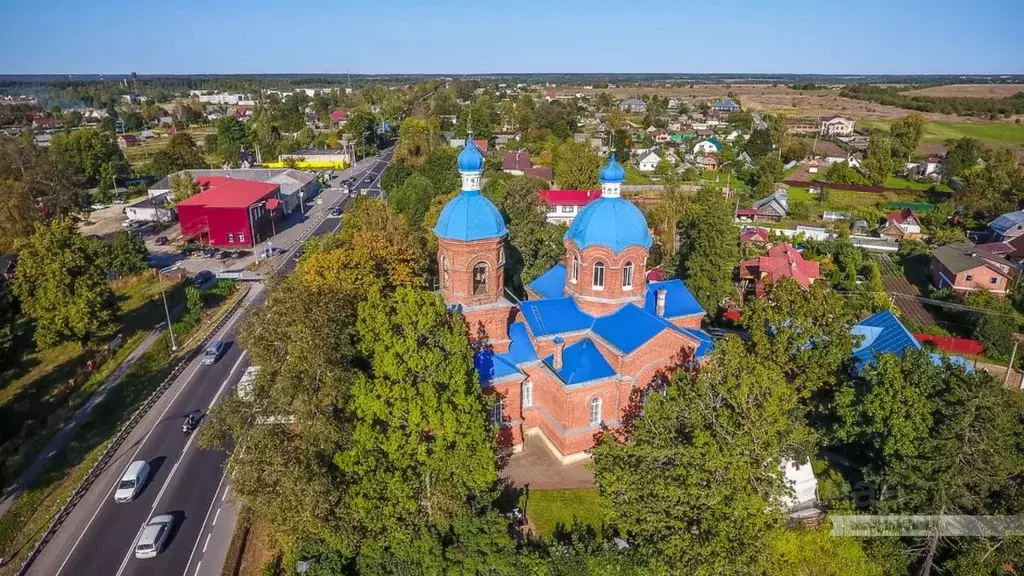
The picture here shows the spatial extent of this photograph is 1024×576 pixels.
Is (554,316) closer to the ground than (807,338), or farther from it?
farther from it

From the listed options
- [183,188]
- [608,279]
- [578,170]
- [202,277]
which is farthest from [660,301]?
[183,188]

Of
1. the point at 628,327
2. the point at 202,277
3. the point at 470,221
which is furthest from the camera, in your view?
the point at 202,277

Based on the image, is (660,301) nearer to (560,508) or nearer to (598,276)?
(598,276)

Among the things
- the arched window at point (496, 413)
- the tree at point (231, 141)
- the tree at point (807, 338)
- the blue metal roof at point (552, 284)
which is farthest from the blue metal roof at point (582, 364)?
the tree at point (231, 141)

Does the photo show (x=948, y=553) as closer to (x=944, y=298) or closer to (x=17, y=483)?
(x=944, y=298)

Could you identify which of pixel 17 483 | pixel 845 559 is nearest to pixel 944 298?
pixel 845 559

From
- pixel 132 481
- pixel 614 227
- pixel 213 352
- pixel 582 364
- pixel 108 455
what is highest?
pixel 614 227

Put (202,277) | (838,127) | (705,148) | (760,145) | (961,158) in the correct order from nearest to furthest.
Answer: (202,277)
(961,158)
(760,145)
(705,148)
(838,127)
